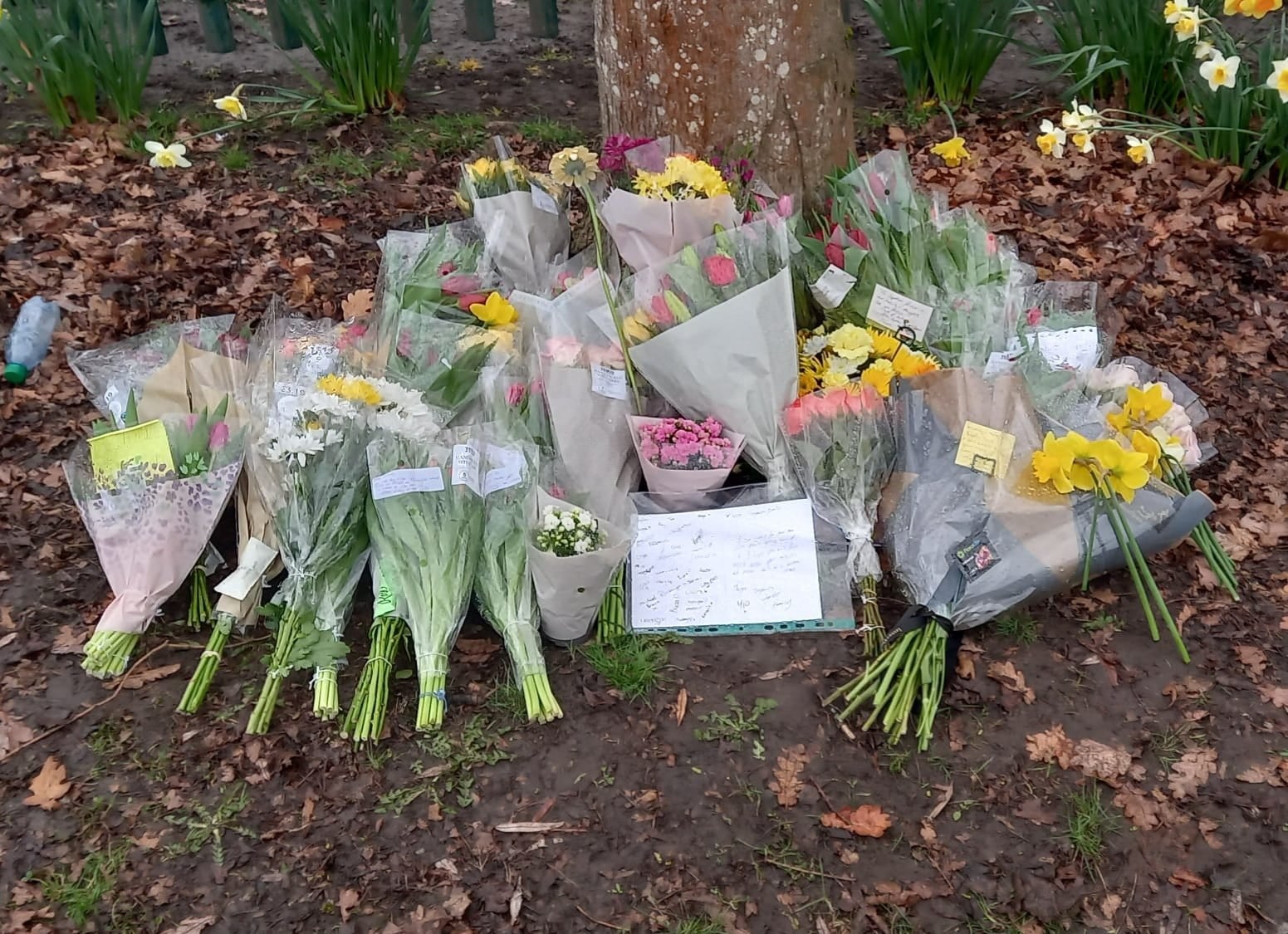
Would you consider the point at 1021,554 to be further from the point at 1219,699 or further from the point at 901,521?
the point at 1219,699

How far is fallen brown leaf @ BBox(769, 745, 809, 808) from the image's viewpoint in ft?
5.75

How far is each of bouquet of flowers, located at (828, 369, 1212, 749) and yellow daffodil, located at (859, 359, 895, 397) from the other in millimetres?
145

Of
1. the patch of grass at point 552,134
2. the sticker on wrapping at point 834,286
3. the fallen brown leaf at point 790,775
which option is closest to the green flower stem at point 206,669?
the fallen brown leaf at point 790,775

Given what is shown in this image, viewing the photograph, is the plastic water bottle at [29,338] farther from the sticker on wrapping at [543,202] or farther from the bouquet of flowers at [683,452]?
the bouquet of flowers at [683,452]

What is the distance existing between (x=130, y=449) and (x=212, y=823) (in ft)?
2.58

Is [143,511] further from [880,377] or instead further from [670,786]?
[880,377]

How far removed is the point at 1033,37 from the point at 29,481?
4.58 metres

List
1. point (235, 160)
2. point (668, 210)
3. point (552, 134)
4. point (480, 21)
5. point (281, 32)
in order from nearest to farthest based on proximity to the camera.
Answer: point (668, 210) → point (235, 160) → point (552, 134) → point (281, 32) → point (480, 21)

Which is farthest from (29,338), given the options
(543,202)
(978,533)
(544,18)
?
(544,18)

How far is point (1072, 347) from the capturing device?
246 centimetres

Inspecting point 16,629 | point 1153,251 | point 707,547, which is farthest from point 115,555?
point 1153,251

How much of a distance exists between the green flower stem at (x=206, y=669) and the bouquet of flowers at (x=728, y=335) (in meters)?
1.03

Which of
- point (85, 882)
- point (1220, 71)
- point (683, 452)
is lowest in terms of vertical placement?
point (85, 882)

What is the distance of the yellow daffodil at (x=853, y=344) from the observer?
2.31 m
